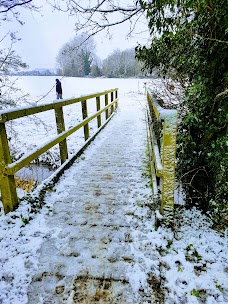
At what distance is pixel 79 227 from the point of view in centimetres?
254

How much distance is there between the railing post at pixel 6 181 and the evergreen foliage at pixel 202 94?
2079 millimetres

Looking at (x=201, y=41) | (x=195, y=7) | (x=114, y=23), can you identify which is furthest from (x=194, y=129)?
(x=114, y=23)

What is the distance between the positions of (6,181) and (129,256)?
1.59 meters

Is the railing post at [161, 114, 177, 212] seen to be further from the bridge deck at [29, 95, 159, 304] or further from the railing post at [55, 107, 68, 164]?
the railing post at [55, 107, 68, 164]

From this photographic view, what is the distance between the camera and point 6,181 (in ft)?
8.46

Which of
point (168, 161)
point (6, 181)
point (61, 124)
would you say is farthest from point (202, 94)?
point (6, 181)

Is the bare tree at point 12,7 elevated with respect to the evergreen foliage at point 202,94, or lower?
elevated

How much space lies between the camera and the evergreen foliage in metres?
2.50

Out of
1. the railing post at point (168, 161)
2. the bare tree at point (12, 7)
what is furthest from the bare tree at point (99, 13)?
the railing post at point (168, 161)

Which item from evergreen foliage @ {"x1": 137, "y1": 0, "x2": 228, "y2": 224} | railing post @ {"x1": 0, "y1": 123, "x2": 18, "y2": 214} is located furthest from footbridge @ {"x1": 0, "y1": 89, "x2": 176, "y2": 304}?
evergreen foliage @ {"x1": 137, "y1": 0, "x2": 228, "y2": 224}

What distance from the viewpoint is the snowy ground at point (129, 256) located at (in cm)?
177

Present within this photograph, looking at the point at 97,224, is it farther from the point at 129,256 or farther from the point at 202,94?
the point at 202,94

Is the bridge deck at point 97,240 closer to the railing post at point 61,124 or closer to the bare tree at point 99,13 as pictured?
the railing post at point 61,124

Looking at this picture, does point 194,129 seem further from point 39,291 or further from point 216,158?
point 39,291
